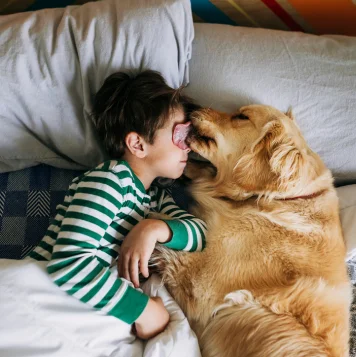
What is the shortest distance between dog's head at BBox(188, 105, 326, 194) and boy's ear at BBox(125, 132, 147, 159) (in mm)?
158

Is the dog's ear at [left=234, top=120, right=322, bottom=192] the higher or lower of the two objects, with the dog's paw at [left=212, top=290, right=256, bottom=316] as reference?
higher

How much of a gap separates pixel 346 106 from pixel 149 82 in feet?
2.28

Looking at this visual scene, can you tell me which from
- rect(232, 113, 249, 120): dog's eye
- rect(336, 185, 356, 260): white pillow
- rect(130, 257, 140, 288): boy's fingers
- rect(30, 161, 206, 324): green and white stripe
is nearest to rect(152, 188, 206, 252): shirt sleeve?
rect(30, 161, 206, 324): green and white stripe

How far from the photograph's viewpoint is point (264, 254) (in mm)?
1238

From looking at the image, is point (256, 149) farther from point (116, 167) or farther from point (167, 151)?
point (116, 167)

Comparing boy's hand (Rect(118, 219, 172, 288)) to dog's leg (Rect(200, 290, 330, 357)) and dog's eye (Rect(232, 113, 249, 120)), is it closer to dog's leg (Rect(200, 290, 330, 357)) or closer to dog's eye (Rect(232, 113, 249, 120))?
dog's leg (Rect(200, 290, 330, 357))

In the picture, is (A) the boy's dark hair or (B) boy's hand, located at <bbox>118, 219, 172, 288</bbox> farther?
(A) the boy's dark hair

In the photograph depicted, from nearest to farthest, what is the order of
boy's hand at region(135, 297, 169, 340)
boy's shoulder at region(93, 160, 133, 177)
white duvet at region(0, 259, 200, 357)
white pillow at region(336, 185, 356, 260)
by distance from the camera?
1. white duvet at region(0, 259, 200, 357)
2. boy's hand at region(135, 297, 169, 340)
3. boy's shoulder at region(93, 160, 133, 177)
4. white pillow at region(336, 185, 356, 260)

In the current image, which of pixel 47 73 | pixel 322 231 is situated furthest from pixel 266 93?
pixel 47 73

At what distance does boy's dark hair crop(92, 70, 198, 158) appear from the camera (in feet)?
4.32

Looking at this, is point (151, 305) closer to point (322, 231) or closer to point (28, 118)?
point (322, 231)

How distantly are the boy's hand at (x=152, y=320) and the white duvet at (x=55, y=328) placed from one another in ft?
0.08

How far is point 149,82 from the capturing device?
134 centimetres

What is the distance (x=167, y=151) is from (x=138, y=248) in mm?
320
